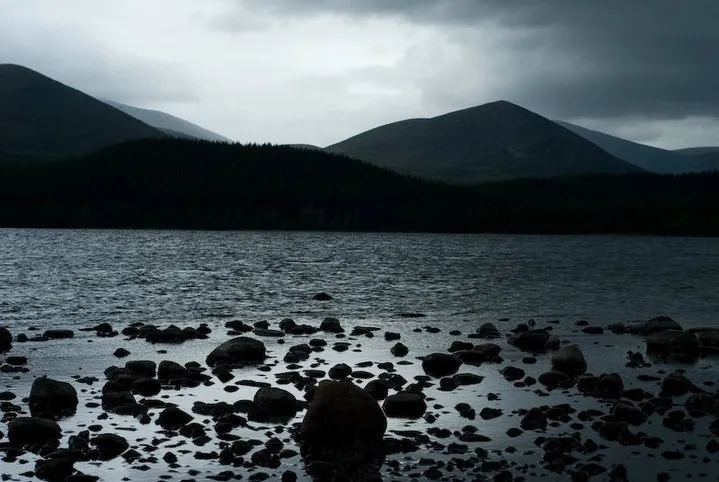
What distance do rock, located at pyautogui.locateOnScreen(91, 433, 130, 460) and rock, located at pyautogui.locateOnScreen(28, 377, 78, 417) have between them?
4.47 metres

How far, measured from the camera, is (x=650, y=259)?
134125 mm

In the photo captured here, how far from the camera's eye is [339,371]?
31.5 meters

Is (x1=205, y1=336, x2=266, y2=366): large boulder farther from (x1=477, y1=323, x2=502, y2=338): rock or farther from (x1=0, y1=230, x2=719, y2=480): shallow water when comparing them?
(x1=477, y1=323, x2=502, y2=338): rock

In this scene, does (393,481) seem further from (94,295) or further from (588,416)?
(94,295)

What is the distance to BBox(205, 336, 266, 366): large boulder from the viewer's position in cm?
3503

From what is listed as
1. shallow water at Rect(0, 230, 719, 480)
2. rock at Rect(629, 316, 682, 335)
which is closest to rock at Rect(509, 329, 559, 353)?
shallow water at Rect(0, 230, 719, 480)

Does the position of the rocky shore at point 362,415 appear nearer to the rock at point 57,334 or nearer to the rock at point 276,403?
the rock at point 276,403

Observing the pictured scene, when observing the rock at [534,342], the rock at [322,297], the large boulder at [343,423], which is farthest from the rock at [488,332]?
the large boulder at [343,423]

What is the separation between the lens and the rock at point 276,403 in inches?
993

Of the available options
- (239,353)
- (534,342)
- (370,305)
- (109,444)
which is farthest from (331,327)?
(109,444)

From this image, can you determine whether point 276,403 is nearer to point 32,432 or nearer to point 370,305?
point 32,432

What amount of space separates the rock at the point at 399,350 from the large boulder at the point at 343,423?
15004 mm

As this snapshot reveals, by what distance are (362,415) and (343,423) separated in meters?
0.63

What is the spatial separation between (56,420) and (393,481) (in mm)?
12168
